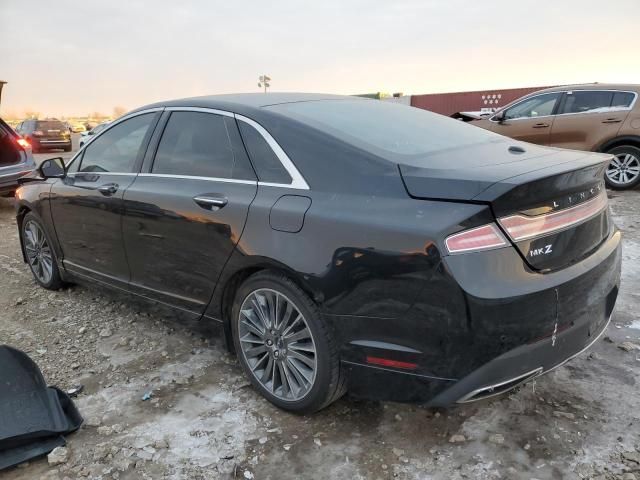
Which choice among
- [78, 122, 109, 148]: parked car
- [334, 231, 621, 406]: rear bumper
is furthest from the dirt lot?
[78, 122, 109, 148]: parked car

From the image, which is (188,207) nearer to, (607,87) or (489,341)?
(489,341)

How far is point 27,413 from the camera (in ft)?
8.34

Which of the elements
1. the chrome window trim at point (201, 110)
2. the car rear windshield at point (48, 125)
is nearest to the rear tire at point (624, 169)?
the chrome window trim at point (201, 110)

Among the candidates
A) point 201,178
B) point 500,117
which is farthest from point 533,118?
point 201,178

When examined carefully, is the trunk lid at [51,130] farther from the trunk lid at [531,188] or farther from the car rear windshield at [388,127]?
the trunk lid at [531,188]

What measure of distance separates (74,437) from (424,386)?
5.66 ft

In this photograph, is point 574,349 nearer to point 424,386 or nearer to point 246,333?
point 424,386

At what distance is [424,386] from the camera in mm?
2162

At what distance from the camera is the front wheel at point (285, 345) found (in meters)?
2.41

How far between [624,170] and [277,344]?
7.30 m

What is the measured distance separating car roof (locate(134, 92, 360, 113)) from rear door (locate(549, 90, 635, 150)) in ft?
20.3

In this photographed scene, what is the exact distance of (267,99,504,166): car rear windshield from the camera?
2.48 m

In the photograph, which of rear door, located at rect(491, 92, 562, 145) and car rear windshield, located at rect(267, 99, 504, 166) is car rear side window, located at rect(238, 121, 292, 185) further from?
rear door, located at rect(491, 92, 562, 145)

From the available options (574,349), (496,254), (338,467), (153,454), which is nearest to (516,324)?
(496,254)
